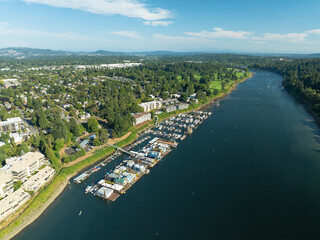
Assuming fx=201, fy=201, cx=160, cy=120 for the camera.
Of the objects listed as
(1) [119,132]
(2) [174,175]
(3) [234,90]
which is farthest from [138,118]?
(3) [234,90]

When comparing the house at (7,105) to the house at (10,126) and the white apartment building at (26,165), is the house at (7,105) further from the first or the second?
the white apartment building at (26,165)

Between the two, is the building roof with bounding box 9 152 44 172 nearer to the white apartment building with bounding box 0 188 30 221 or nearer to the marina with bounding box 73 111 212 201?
the white apartment building with bounding box 0 188 30 221

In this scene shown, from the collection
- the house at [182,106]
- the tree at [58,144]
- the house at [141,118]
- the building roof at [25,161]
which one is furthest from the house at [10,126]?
the house at [182,106]

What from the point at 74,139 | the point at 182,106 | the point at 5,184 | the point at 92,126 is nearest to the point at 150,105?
the point at 182,106

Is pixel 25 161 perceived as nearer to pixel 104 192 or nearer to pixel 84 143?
pixel 84 143

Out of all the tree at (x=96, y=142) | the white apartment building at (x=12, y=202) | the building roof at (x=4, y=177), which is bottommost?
the white apartment building at (x=12, y=202)

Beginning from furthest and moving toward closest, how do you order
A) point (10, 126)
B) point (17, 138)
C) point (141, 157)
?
point (10, 126) → point (17, 138) → point (141, 157)

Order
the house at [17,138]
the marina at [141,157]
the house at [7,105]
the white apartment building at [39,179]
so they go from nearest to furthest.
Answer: the white apartment building at [39,179] < the marina at [141,157] < the house at [17,138] < the house at [7,105]
